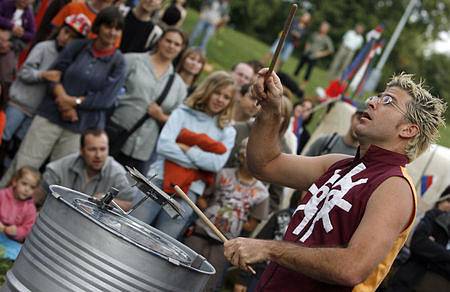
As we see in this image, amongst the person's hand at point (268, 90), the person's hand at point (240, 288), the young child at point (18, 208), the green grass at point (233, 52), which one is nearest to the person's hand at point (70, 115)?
the young child at point (18, 208)

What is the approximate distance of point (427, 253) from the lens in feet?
23.8

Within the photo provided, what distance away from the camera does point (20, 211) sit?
22.9ft

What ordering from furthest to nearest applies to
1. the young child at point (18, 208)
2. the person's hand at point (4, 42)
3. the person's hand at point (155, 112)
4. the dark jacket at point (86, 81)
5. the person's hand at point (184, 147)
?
the person's hand at point (4, 42) < the person's hand at point (155, 112) < the dark jacket at point (86, 81) < the young child at point (18, 208) < the person's hand at point (184, 147)

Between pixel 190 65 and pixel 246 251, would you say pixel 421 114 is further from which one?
pixel 190 65

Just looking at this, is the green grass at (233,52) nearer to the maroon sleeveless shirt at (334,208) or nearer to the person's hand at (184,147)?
the person's hand at (184,147)

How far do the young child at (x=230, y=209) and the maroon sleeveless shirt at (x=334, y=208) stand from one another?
9.07 ft

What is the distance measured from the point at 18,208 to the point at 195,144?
147 centimetres

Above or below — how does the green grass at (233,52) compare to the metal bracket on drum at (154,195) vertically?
below

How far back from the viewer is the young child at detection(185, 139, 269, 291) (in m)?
6.63

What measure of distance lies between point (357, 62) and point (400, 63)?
30360mm

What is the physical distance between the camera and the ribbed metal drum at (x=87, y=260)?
365cm

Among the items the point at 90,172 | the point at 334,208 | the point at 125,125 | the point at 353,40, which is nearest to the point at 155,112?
the point at 125,125

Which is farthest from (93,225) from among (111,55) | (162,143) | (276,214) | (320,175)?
(111,55)

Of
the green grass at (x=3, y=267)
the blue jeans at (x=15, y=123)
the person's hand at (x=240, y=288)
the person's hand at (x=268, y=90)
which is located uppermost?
the person's hand at (x=268, y=90)
